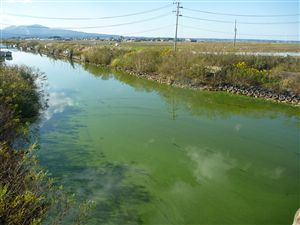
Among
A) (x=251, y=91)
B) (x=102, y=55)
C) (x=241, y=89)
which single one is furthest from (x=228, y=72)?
(x=102, y=55)

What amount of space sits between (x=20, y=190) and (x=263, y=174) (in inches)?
243

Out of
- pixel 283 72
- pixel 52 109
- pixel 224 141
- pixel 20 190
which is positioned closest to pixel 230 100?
pixel 283 72

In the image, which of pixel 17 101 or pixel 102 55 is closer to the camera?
pixel 17 101

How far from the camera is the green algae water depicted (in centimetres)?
670

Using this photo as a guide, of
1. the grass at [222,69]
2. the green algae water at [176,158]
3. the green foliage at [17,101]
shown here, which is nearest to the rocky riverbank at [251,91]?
the grass at [222,69]

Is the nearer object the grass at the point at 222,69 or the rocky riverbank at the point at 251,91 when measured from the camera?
the rocky riverbank at the point at 251,91

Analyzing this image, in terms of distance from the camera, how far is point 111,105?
1628 centimetres

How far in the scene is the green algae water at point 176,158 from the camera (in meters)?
6.70

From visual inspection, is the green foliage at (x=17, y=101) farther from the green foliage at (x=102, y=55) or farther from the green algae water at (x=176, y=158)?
the green foliage at (x=102, y=55)

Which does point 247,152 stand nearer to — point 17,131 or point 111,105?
point 17,131

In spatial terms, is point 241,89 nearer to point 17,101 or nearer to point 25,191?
point 17,101

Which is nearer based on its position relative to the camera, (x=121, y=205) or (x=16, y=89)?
(x=121, y=205)

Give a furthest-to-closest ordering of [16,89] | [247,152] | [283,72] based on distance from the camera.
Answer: [283,72], [16,89], [247,152]

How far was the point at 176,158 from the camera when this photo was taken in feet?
30.7
